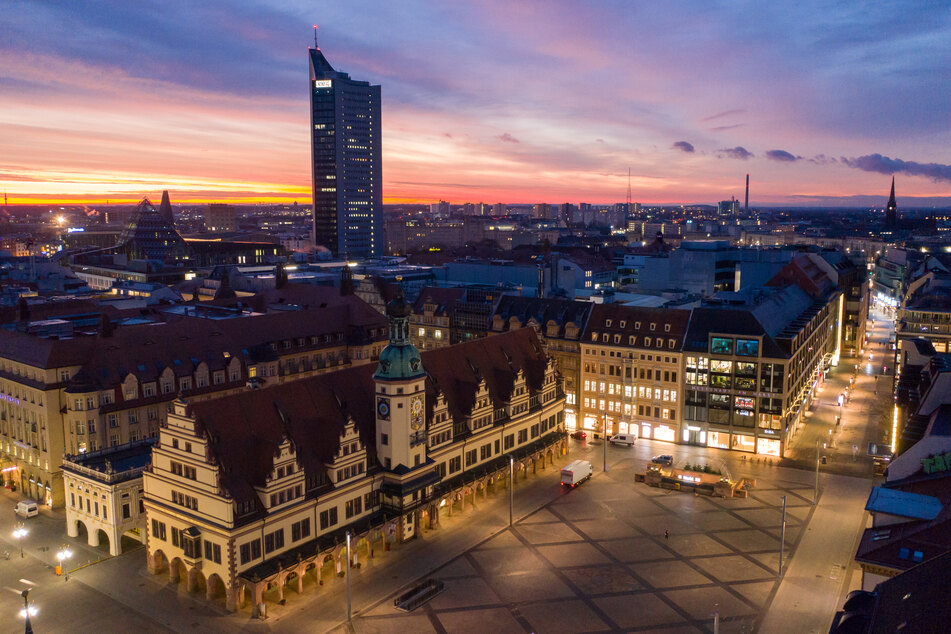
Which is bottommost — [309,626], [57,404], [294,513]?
[309,626]

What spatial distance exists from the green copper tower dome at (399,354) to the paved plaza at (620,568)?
19.2 m

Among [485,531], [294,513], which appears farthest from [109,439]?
[485,531]

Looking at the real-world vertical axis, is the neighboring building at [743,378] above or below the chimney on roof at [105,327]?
below

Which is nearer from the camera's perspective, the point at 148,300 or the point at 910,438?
the point at 910,438

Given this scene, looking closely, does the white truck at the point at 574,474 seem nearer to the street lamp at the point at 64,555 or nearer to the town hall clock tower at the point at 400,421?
the town hall clock tower at the point at 400,421

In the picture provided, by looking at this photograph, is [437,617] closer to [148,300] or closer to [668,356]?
[668,356]

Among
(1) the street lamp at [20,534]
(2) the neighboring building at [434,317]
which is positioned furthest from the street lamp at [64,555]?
(2) the neighboring building at [434,317]

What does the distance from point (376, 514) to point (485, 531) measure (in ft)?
39.7

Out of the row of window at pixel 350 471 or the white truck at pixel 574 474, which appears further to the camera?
the white truck at pixel 574 474

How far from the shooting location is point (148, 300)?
514 feet

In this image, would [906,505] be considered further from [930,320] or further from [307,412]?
[930,320]

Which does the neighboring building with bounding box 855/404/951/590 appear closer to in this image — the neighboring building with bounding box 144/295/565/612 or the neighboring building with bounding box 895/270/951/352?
the neighboring building with bounding box 144/295/565/612

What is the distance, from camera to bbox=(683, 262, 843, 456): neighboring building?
102438mm

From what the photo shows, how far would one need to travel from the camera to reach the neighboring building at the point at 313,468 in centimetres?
6250
